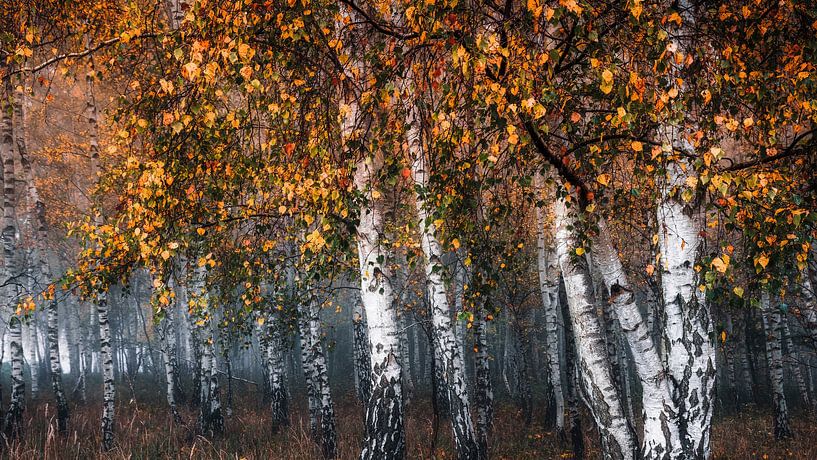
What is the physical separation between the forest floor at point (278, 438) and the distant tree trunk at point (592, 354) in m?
4.35

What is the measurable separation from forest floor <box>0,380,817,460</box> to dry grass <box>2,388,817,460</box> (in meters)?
0.02

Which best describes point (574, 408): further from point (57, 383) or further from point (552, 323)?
point (57, 383)

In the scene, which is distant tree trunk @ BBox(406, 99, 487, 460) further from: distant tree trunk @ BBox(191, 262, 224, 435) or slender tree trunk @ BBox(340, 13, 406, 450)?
distant tree trunk @ BBox(191, 262, 224, 435)

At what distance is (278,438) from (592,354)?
920cm

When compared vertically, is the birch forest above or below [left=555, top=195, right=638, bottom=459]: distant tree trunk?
above

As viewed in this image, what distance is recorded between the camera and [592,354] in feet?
15.6

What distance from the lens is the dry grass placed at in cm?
888

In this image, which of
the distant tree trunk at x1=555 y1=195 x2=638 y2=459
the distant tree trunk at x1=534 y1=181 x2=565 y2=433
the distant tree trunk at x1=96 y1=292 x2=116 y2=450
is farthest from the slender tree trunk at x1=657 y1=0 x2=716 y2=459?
the distant tree trunk at x1=96 y1=292 x2=116 y2=450

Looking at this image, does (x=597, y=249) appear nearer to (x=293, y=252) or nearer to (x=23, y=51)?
(x=23, y=51)

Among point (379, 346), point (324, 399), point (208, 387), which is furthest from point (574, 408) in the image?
point (208, 387)

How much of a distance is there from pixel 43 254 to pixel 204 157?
9993 millimetres

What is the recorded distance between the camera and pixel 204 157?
6125 mm

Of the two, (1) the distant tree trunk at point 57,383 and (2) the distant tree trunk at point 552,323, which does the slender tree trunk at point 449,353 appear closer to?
(2) the distant tree trunk at point 552,323

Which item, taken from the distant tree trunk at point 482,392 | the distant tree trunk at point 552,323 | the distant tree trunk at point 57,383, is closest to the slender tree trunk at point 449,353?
the distant tree trunk at point 482,392
